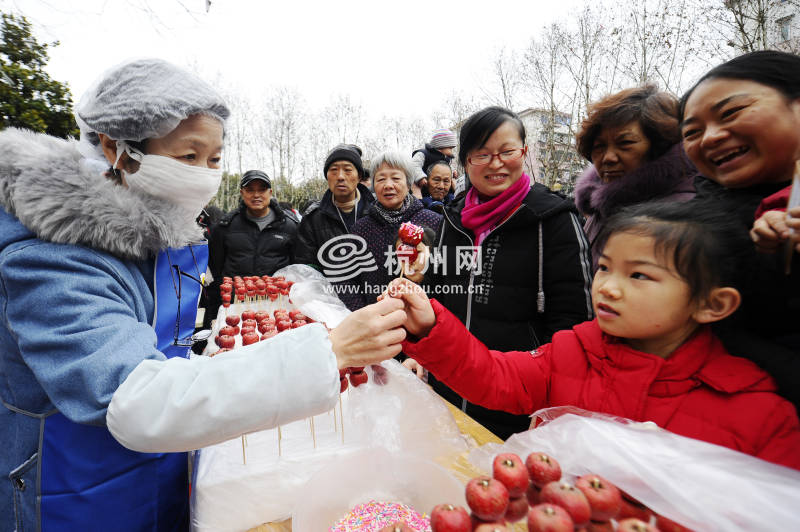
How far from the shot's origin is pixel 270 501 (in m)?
1.28

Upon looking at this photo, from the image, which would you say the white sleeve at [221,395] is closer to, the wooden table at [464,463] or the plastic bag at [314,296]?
the wooden table at [464,463]

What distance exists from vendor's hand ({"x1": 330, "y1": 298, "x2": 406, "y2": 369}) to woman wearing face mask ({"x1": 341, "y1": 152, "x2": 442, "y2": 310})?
7.15 feet

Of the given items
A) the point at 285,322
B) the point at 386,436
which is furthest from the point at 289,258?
the point at 386,436

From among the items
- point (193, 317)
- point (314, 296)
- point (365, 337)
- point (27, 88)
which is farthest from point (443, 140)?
point (27, 88)

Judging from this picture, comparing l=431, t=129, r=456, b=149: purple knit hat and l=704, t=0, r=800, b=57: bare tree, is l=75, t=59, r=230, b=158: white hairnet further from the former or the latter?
l=704, t=0, r=800, b=57: bare tree

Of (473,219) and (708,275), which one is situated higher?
(473,219)

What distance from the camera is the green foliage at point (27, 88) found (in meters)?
6.78

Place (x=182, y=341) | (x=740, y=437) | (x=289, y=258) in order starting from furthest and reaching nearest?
1. (x=289, y=258)
2. (x=182, y=341)
3. (x=740, y=437)

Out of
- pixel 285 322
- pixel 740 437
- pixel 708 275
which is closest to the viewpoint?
pixel 740 437

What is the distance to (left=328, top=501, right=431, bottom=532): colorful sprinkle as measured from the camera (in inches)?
43.1

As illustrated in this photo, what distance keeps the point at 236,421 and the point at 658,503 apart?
0.96 meters

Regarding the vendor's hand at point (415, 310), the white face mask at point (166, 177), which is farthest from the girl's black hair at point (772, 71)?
the white face mask at point (166, 177)

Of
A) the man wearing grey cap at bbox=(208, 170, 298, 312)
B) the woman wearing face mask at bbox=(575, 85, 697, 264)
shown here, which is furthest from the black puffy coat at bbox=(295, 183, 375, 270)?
the woman wearing face mask at bbox=(575, 85, 697, 264)

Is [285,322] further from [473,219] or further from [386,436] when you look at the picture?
[473,219]
